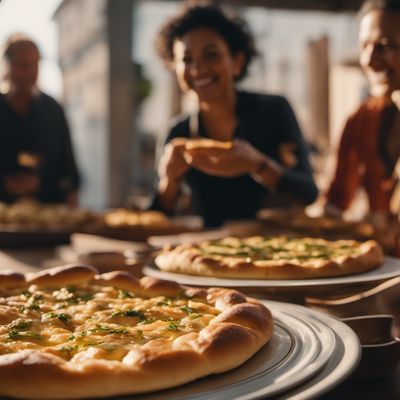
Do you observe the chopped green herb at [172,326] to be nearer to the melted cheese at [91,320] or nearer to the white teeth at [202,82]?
the melted cheese at [91,320]

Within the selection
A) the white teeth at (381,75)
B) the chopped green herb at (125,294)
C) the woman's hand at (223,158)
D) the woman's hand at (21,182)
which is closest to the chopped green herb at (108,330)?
the chopped green herb at (125,294)

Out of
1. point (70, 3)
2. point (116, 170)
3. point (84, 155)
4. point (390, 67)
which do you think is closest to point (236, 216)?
point (390, 67)

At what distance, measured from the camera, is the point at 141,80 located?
45.5 feet

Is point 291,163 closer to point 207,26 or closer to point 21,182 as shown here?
point 207,26

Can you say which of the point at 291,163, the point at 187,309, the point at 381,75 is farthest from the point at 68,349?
the point at 291,163

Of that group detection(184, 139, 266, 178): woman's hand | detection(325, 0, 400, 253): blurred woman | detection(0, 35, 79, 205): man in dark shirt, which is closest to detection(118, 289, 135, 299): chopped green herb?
detection(184, 139, 266, 178): woman's hand

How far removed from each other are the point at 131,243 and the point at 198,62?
112 centimetres

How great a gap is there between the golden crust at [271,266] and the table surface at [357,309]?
18cm

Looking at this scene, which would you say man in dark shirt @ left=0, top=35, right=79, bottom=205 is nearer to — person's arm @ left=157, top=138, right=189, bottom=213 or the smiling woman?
person's arm @ left=157, top=138, right=189, bottom=213

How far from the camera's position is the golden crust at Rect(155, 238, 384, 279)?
65.5 inches

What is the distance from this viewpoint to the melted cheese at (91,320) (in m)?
1.03

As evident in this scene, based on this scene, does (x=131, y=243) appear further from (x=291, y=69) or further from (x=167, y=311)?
(x=291, y=69)

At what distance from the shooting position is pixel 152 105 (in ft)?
56.9

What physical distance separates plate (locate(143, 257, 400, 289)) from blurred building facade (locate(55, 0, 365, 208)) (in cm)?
246
